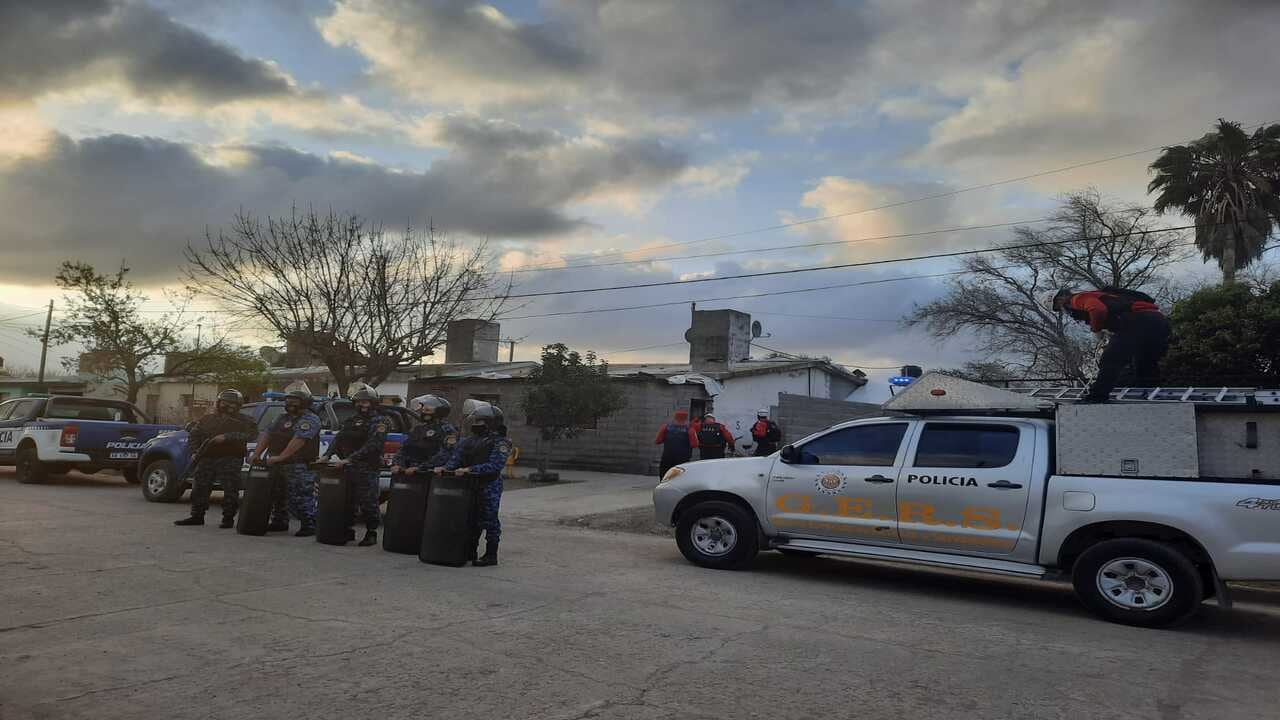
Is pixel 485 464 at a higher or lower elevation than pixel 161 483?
higher

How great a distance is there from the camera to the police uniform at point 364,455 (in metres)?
9.14

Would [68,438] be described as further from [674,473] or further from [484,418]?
[674,473]

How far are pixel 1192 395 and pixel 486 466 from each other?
604 centimetres

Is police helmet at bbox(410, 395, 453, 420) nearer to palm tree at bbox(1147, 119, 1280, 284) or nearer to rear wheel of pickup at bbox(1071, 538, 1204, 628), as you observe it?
rear wheel of pickup at bbox(1071, 538, 1204, 628)

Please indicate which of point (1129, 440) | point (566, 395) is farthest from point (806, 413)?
point (1129, 440)

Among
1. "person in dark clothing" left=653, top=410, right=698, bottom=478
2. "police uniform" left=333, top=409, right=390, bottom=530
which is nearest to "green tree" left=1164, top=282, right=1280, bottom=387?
"person in dark clothing" left=653, top=410, right=698, bottom=478

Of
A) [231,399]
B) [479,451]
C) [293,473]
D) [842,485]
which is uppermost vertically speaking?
[231,399]

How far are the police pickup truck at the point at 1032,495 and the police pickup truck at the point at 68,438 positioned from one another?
11.0 meters

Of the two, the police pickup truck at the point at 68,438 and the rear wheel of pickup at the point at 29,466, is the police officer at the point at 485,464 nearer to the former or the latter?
the police pickup truck at the point at 68,438

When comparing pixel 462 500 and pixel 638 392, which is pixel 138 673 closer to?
pixel 462 500

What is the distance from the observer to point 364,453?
29.9 feet

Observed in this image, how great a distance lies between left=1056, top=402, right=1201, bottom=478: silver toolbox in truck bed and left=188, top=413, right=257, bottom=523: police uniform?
28.9 ft

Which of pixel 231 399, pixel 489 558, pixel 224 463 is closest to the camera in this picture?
pixel 489 558

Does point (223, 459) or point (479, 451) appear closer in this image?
point (479, 451)
